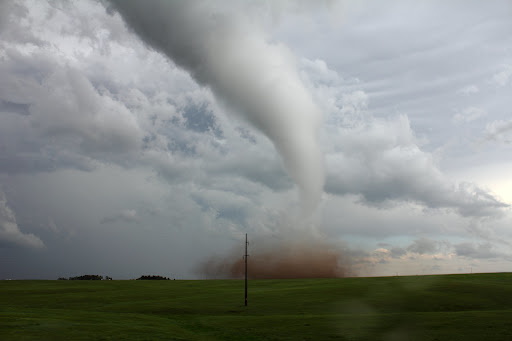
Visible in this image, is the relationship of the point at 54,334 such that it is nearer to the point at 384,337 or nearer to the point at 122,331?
the point at 122,331

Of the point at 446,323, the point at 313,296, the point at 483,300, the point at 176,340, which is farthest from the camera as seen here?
the point at 313,296

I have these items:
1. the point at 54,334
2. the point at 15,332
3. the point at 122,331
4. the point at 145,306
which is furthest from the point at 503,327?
the point at 145,306

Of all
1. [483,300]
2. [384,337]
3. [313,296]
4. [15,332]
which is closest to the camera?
[15,332]

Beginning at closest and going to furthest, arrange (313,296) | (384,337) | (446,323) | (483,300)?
(384,337)
(446,323)
(483,300)
(313,296)

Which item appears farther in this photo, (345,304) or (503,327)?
(345,304)

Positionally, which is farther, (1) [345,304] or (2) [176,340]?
(1) [345,304]

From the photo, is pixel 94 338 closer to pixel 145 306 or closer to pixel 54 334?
pixel 54 334

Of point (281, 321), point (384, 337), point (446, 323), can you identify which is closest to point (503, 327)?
point (446, 323)

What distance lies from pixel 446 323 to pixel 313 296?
39169mm

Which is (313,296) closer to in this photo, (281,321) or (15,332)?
(281,321)

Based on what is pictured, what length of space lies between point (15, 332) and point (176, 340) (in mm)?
14420

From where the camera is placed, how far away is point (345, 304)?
236ft

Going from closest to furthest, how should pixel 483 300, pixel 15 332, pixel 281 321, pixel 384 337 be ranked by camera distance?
pixel 15 332, pixel 384 337, pixel 281 321, pixel 483 300

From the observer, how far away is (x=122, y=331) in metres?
38.6
